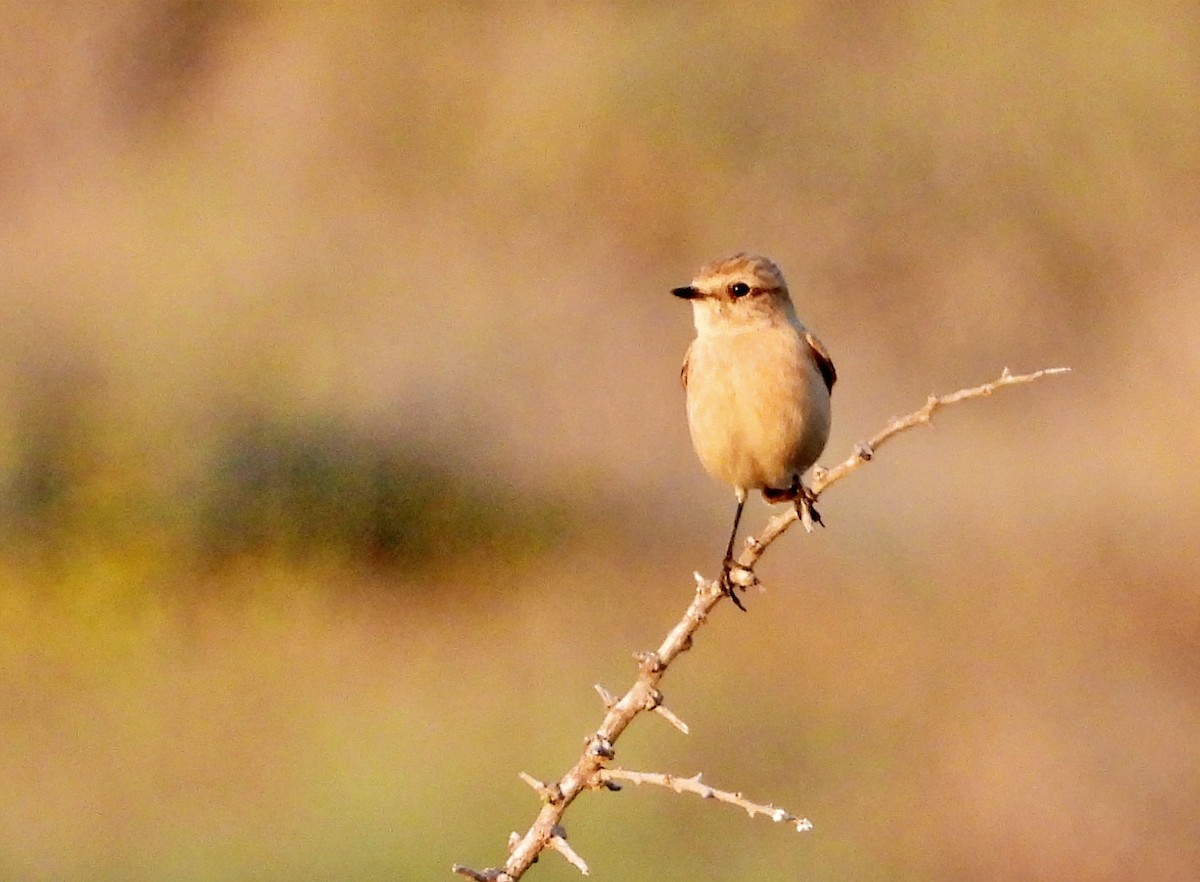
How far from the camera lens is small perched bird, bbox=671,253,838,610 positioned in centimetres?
544

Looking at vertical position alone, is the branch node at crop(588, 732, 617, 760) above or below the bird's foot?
below

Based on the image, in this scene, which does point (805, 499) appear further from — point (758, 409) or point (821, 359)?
point (821, 359)

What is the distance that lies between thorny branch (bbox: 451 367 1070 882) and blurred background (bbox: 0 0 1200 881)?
195 inches

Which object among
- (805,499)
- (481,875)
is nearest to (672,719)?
(481,875)

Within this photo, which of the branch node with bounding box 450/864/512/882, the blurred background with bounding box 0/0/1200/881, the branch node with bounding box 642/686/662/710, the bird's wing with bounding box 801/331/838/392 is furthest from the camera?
the blurred background with bounding box 0/0/1200/881

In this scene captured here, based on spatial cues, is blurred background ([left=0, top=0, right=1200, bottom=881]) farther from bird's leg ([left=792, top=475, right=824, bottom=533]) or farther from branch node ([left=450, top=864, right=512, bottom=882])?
branch node ([left=450, top=864, right=512, bottom=882])

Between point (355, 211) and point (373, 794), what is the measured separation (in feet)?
21.3

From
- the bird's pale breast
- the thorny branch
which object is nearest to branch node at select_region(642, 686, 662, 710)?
the thorny branch

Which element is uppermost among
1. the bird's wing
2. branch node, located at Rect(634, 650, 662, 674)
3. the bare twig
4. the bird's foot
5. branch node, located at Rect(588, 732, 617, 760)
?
the bird's wing

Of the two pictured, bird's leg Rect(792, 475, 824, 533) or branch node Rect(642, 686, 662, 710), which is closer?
branch node Rect(642, 686, 662, 710)

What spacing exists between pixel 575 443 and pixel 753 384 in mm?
6824

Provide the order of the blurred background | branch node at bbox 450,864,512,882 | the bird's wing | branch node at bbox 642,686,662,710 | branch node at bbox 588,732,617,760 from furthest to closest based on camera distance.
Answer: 1. the blurred background
2. the bird's wing
3. branch node at bbox 642,686,662,710
4. branch node at bbox 588,732,617,760
5. branch node at bbox 450,864,512,882

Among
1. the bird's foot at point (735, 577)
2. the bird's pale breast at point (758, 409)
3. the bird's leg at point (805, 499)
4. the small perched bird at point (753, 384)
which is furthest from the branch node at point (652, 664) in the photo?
the bird's pale breast at point (758, 409)

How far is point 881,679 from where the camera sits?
10898mm
